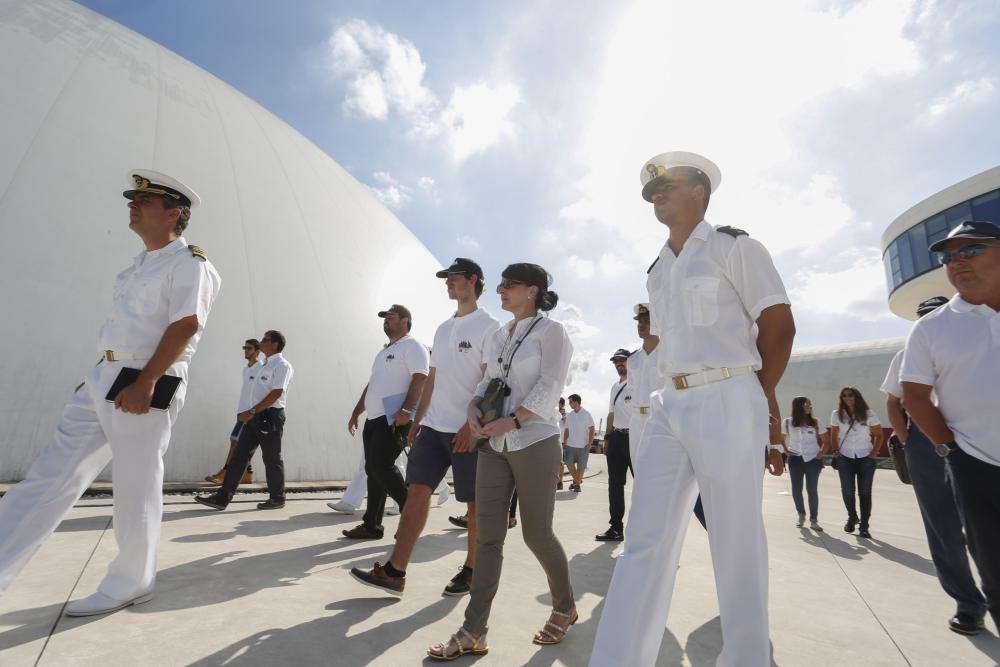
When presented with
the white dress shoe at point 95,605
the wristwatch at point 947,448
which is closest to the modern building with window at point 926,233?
the wristwatch at point 947,448

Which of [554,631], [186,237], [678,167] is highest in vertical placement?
[186,237]

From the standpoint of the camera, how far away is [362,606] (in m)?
2.73

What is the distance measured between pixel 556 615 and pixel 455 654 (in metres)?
0.52

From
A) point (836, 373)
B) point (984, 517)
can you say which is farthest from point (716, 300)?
point (836, 373)

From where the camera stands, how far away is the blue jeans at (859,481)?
233 inches

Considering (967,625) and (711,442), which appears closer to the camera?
(711,442)

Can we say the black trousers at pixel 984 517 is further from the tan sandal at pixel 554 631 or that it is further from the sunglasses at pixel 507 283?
the sunglasses at pixel 507 283

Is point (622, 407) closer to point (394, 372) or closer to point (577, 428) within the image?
point (394, 372)

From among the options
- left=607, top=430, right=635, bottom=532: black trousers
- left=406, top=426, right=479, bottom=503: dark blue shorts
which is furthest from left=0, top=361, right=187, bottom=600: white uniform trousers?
left=607, top=430, right=635, bottom=532: black trousers

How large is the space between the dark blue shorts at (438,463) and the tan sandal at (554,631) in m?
0.79

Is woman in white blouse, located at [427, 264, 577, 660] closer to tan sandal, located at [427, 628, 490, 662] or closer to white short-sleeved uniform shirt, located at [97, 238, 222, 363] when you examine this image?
tan sandal, located at [427, 628, 490, 662]

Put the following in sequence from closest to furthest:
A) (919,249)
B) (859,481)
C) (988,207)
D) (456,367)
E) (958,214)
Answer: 1. (456,367)
2. (859,481)
3. (988,207)
4. (958,214)
5. (919,249)

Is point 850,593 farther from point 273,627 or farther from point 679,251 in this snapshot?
point 273,627

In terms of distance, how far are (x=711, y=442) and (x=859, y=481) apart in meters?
5.79
